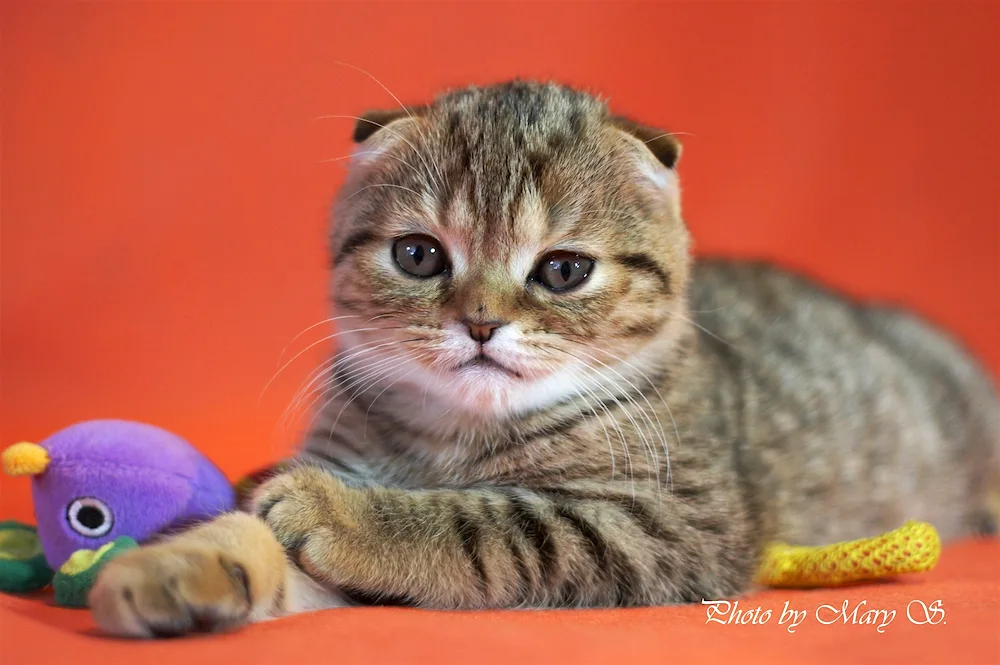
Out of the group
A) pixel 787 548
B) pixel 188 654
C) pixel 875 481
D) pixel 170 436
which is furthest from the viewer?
pixel 875 481

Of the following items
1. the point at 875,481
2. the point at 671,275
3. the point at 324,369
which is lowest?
the point at 875,481

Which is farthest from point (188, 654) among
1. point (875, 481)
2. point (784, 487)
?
point (875, 481)

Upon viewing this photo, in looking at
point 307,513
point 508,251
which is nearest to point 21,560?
point 307,513

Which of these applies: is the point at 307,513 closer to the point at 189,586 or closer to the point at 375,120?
the point at 189,586

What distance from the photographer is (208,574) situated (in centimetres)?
117

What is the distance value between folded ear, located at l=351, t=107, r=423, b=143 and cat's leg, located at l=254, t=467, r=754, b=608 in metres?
0.58

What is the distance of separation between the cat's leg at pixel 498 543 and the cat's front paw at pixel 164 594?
0.18 meters

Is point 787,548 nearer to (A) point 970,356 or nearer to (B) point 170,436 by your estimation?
(B) point 170,436

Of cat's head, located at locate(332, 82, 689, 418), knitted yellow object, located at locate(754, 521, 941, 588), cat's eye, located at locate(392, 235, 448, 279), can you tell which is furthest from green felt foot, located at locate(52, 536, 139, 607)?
knitted yellow object, located at locate(754, 521, 941, 588)

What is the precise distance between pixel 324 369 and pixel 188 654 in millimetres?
708

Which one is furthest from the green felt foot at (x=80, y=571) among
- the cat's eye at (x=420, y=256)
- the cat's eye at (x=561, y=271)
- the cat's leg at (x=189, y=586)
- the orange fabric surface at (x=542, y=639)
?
the cat's eye at (x=561, y=271)

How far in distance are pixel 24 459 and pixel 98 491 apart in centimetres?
11

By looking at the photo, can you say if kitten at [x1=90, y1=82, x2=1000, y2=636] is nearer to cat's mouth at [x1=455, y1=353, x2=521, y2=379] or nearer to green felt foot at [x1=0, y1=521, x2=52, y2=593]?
cat's mouth at [x1=455, y1=353, x2=521, y2=379]

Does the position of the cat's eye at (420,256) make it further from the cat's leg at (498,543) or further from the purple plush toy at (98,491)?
the purple plush toy at (98,491)
